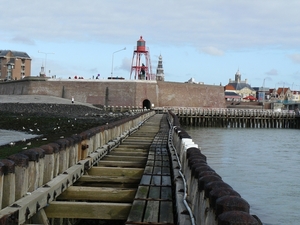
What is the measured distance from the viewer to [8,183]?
550 centimetres

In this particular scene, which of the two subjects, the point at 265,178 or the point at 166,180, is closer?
the point at 166,180

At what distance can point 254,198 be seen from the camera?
15281 mm

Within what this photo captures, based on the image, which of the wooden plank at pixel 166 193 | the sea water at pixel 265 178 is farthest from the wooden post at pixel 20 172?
the sea water at pixel 265 178

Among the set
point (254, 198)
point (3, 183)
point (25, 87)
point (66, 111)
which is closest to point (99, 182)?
point (3, 183)

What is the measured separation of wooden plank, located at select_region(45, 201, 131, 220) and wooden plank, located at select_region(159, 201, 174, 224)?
1.64ft

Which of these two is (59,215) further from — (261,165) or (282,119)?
(282,119)

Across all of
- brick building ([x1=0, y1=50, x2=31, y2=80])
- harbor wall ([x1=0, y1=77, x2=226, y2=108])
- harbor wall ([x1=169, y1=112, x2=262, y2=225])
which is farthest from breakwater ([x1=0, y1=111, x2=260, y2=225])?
brick building ([x1=0, y1=50, x2=31, y2=80])

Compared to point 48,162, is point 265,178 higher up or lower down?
lower down

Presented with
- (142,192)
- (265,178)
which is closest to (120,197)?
(142,192)

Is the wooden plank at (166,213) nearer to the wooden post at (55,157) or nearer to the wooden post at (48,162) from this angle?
the wooden post at (48,162)

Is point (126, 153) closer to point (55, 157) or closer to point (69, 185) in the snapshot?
point (69, 185)

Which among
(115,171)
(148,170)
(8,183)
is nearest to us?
(8,183)

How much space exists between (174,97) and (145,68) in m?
7.35

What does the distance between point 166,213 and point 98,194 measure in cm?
163
